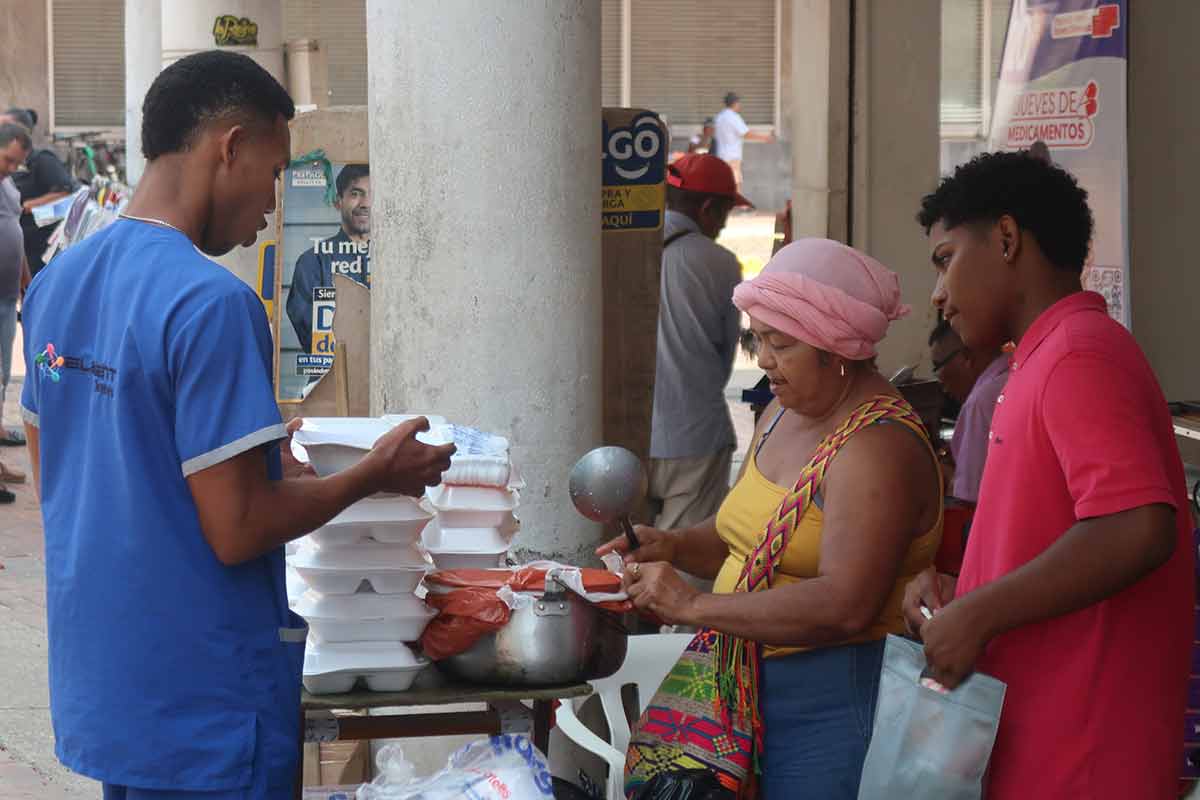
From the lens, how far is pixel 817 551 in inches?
119

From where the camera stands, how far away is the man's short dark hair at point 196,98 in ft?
8.91

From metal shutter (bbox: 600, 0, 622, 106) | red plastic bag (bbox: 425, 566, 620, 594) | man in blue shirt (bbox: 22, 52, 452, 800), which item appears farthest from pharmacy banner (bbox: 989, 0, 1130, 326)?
metal shutter (bbox: 600, 0, 622, 106)

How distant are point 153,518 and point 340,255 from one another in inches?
139

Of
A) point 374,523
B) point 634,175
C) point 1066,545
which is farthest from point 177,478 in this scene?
point 634,175

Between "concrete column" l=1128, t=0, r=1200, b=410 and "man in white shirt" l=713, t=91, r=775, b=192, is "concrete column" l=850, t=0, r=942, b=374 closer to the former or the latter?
"concrete column" l=1128, t=0, r=1200, b=410

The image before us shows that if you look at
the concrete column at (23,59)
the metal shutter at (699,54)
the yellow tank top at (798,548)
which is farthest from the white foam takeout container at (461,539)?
the metal shutter at (699,54)

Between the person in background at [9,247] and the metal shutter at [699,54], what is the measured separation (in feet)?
57.2

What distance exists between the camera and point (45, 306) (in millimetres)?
2723

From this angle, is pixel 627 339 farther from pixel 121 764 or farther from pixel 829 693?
pixel 121 764

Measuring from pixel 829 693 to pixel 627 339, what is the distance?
2371mm

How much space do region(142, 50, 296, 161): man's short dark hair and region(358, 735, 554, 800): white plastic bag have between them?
1189 millimetres

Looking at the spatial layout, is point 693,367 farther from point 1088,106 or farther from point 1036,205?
point 1036,205

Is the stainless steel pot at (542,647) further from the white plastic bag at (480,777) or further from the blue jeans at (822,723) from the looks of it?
the blue jeans at (822,723)

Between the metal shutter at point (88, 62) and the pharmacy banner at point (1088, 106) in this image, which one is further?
the metal shutter at point (88, 62)
